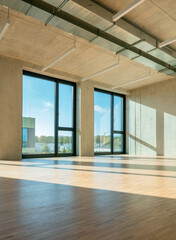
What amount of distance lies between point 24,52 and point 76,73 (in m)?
3.17

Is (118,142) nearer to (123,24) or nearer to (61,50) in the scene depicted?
(61,50)

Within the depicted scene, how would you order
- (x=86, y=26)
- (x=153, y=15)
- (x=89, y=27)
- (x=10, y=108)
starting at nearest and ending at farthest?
(x=153, y=15) → (x=86, y=26) → (x=89, y=27) → (x=10, y=108)

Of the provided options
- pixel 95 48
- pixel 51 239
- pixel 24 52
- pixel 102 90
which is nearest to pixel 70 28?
pixel 95 48

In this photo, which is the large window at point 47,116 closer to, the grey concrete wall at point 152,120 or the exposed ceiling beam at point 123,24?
the grey concrete wall at point 152,120

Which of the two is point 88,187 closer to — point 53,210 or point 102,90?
point 53,210

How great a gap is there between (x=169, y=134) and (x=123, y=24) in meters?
7.56

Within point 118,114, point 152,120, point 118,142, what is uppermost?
point 118,114

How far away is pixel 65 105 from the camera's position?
1117 cm

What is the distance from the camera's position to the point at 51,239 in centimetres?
178

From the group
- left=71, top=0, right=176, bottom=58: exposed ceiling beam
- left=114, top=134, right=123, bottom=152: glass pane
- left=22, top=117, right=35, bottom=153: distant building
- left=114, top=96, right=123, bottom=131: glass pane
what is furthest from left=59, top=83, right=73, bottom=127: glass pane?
left=71, top=0, right=176, bottom=58: exposed ceiling beam

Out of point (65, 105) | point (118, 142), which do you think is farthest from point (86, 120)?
point (118, 142)

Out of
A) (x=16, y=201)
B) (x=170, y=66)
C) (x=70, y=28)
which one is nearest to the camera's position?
(x=16, y=201)

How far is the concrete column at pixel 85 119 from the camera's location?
1124 cm

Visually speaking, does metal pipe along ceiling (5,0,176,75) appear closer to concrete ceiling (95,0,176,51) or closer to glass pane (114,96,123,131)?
concrete ceiling (95,0,176,51)
